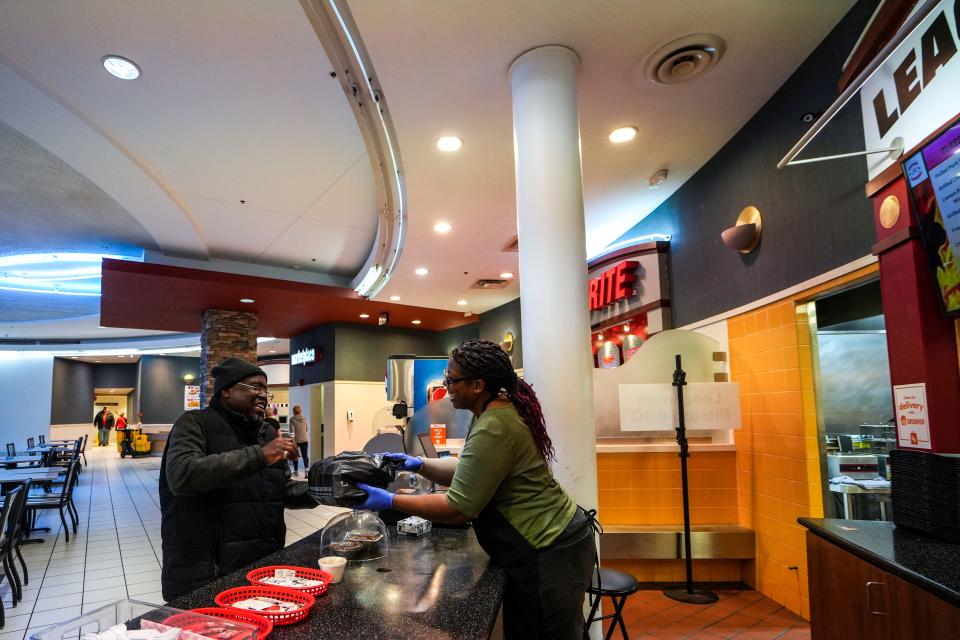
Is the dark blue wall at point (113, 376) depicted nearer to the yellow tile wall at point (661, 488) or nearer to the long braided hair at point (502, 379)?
the yellow tile wall at point (661, 488)

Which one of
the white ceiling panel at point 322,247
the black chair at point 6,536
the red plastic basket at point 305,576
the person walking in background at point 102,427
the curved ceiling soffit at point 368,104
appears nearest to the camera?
the red plastic basket at point 305,576

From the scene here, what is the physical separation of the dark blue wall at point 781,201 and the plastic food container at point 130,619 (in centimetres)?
367

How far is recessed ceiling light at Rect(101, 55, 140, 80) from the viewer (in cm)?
403

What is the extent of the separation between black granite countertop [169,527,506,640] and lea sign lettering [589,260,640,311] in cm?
488

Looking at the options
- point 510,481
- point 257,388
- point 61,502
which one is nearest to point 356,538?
point 510,481

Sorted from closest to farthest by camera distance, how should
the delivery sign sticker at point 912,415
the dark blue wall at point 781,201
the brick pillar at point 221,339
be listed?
the delivery sign sticker at point 912,415
the dark blue wall at point 781,201
the brick pillar at point 221,339

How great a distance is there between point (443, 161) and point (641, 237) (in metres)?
2.69

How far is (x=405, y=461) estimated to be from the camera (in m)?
2.35

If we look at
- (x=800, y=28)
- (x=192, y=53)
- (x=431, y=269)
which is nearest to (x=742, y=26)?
(x=800, y=28)

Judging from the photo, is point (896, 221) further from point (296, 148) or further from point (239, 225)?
point (239, 225)

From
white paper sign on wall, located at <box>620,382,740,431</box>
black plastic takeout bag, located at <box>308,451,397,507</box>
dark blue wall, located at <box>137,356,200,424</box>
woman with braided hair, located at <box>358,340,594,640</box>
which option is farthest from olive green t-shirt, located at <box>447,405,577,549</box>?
dark blue wall, located at <box>137,356,200,424</box>

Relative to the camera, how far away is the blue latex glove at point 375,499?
193cm

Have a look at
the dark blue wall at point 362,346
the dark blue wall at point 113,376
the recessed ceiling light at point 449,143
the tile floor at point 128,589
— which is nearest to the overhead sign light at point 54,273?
the tile floor at point 128,589

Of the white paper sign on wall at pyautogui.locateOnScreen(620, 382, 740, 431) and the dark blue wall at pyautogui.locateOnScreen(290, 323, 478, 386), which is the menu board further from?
the dark blue wall at pyautogui.locateOnScreen(290, 323, 478, 386)
